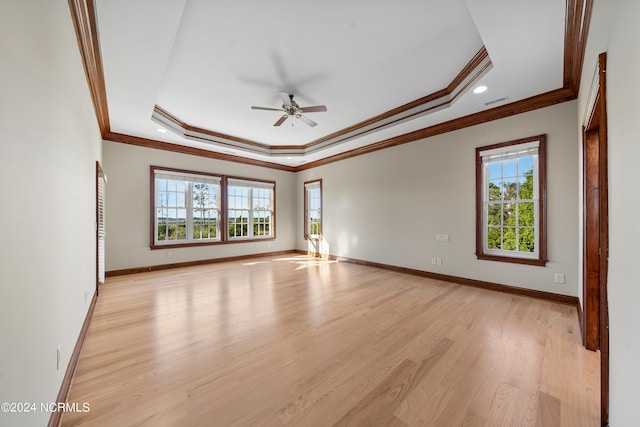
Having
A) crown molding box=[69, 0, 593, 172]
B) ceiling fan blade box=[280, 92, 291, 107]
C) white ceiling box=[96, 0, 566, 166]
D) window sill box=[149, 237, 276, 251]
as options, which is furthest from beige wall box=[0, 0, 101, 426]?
window sill box=[149, 237, 276, 251]

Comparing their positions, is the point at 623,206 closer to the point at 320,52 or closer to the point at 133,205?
the point at 320,52

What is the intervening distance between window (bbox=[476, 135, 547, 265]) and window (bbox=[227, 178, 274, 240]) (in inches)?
208

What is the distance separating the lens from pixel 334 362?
81.1 inches

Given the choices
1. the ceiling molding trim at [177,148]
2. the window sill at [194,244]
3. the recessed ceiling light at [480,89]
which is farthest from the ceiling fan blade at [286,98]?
Result: the window sill at [194,244]

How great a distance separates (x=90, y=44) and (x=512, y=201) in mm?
5416

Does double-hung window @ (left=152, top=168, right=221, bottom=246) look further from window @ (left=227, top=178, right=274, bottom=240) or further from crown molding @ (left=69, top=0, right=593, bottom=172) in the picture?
crown molding @ (left=69, top=0, right=593, bottom=172)

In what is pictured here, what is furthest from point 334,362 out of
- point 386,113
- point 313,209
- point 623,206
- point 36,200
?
point 313,209

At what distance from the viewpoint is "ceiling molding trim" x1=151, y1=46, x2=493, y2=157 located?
312 centimetres

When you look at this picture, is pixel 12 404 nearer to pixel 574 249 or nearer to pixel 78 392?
pixel 78 392

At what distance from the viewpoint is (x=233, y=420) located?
1.48 meters

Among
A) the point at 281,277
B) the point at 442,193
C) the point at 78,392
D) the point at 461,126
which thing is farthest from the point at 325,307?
the point at 461,126

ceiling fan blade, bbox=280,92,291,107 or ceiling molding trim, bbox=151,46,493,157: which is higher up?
ceiling molding trim, bbox=151,46,493,157

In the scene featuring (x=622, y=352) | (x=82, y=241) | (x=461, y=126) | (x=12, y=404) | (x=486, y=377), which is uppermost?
(x=461, y=126)

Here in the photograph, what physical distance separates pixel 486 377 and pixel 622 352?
0.94 m
